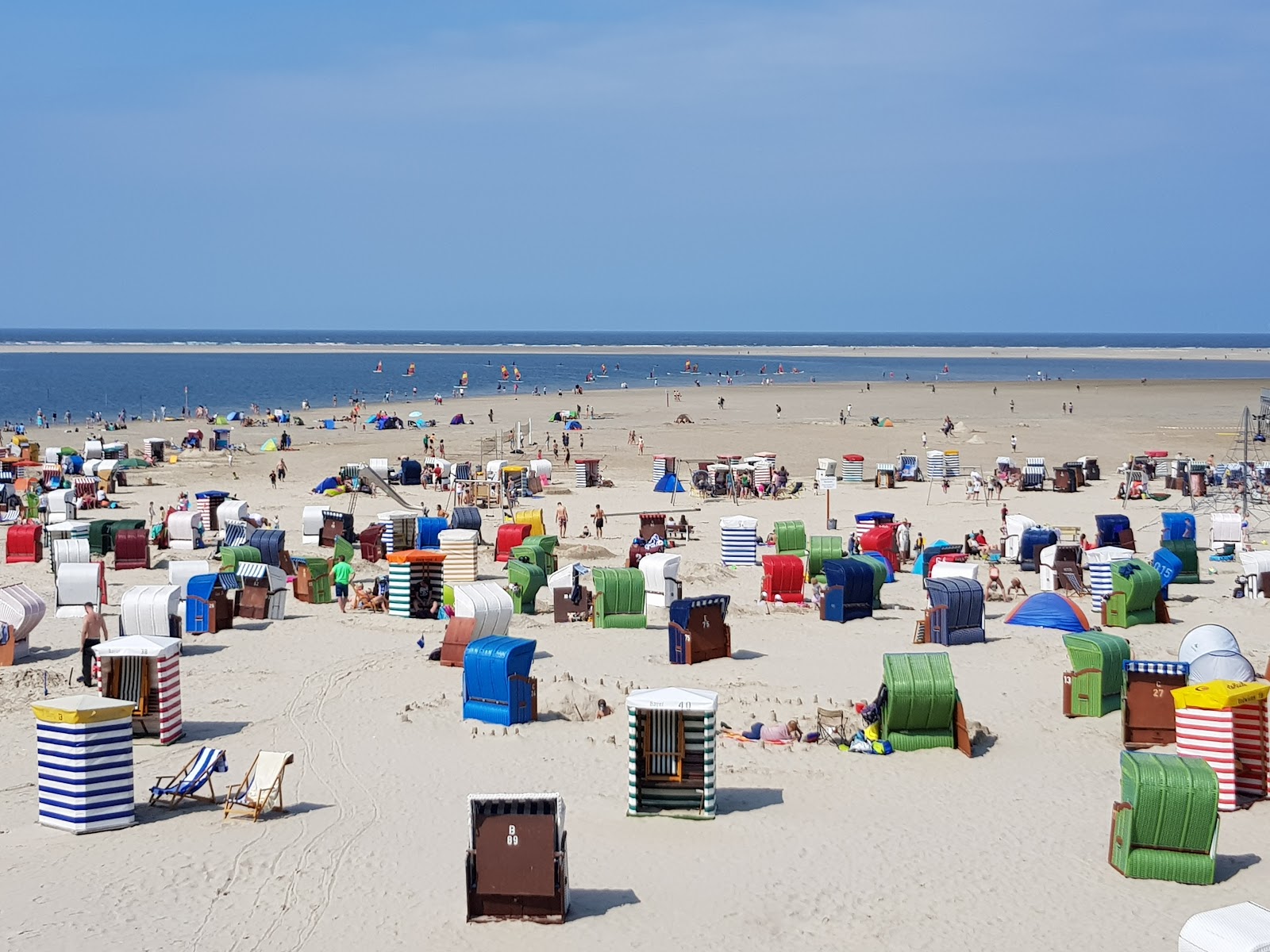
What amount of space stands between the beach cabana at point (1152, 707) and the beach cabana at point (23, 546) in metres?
23.6

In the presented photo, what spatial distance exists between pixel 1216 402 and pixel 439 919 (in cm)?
7923

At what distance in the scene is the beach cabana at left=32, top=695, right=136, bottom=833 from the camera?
508 inches

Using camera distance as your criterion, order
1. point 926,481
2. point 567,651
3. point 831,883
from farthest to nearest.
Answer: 1. point 926,481
2. point 567,651
3. point 831,883

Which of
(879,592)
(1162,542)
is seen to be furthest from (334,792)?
(1162,542)

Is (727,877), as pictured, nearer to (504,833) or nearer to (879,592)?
(504,833)

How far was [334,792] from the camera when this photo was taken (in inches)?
560

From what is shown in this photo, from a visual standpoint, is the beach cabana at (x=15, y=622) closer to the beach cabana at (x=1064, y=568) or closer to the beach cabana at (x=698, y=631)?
the beach cabana at (x=698, y=631)

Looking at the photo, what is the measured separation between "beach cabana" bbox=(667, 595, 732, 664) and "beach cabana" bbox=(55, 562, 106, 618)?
33.3 ft

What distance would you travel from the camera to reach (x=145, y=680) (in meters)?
16.0

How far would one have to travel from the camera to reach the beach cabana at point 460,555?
86.2 feet

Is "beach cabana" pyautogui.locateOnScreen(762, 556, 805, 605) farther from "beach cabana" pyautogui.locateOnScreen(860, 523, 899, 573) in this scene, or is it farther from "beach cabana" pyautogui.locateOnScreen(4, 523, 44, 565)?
"beach cabana" pyautogui.locateOnScreen(4, 523, 44, 565)

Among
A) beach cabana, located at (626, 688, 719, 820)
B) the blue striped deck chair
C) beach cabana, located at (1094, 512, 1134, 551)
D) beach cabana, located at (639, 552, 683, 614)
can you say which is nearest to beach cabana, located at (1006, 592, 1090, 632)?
beach cabana, located at (639, 552, 683, 614)

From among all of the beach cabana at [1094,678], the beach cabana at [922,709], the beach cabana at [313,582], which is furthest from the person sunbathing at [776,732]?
the beach cabana at [313,582]

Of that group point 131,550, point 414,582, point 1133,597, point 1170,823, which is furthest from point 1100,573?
point 131,550
